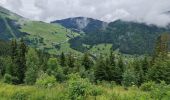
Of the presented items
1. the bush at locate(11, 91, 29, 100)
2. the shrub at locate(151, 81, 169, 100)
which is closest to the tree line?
the bush at locate(11, 91, 29, 100)

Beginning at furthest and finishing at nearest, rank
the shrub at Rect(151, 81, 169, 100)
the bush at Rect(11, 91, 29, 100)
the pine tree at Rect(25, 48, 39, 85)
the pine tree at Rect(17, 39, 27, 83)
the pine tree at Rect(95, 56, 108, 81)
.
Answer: the pine tree at Rect(17, 39, 27, 83), the pine tree at Rect(25, 48, 39, 85), the pine tree at Rect(95, 56, 108, 81), the bush at Rect(11, 91, 29, 100), the shrub at Rect(151, 81, 169, 100)

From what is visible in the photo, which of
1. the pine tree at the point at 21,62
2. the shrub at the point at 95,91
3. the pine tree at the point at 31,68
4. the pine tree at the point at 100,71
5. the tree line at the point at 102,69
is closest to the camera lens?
the shrub at the point at 95,91

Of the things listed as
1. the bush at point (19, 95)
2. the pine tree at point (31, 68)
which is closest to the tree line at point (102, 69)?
the pine tree at point (31, 68)

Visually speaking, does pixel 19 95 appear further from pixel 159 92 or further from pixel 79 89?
pixel 159 92

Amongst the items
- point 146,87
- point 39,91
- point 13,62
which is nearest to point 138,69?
point 13,62

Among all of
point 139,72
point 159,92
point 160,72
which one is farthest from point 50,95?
point 139,72

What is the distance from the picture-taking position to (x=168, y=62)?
73.3m

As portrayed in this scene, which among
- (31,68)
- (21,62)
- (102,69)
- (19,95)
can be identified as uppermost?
(19,95)

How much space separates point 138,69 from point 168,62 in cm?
2027

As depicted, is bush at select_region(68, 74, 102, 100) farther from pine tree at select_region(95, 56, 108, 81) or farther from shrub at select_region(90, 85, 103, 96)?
pine tree at select_region(95, 56, 108, 81)

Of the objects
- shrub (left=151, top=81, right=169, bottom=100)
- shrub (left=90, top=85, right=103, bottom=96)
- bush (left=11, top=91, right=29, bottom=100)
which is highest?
shrub (left=151, top=81, right=169, bottom=100)

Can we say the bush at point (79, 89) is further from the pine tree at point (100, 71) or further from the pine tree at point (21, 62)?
the pine tree at point (21, 62)

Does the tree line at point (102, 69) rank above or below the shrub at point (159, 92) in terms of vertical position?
below

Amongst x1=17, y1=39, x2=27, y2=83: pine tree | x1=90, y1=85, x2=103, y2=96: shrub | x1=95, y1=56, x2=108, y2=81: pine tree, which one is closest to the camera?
x1=90, y1=85, x2=103, y2=96: shrub
